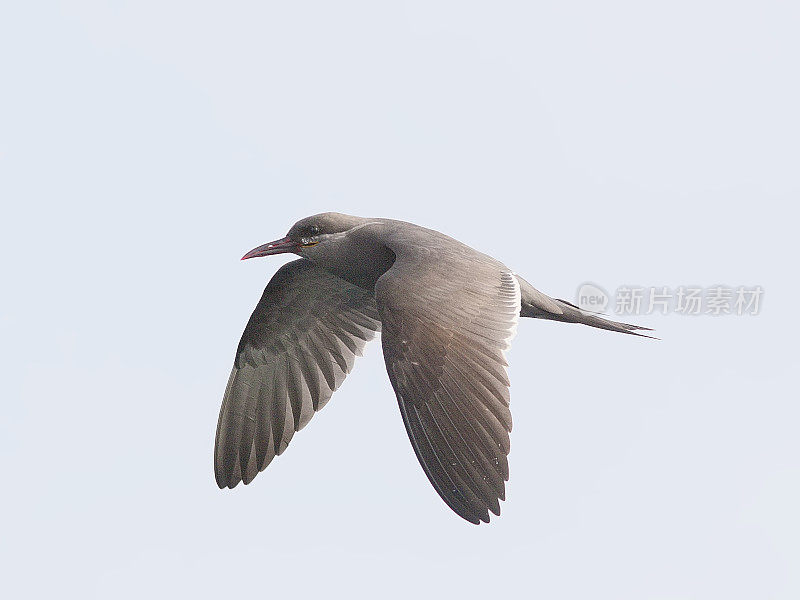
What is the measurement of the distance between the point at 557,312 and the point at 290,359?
2.70 metres

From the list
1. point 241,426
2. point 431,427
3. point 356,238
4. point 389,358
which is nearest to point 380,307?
point 389,358

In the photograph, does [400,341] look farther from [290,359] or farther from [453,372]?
[290,359]

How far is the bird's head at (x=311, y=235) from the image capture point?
32.7 ft

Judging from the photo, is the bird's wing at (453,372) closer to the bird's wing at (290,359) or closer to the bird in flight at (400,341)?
the bird in flight at (400,341)

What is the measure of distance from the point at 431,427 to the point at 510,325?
1.03m

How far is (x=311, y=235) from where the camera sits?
393 inches

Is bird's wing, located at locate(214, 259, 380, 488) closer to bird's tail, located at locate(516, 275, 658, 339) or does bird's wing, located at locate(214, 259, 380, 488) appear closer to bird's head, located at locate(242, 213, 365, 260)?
bird's head, located at locate(242, 213, 365, 260)

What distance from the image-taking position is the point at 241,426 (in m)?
11.1

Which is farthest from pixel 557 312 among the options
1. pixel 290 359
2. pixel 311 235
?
pixel 290 359

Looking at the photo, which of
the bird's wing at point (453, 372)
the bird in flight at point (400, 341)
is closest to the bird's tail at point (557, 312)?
the bird in flight at point (400, 341)

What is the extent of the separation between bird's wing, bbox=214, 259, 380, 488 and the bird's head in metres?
0.78

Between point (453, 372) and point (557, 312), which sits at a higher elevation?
point (557, 312)

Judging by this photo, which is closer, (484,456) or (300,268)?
(484,456)

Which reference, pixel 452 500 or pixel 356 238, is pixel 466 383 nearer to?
pixel 452 500
